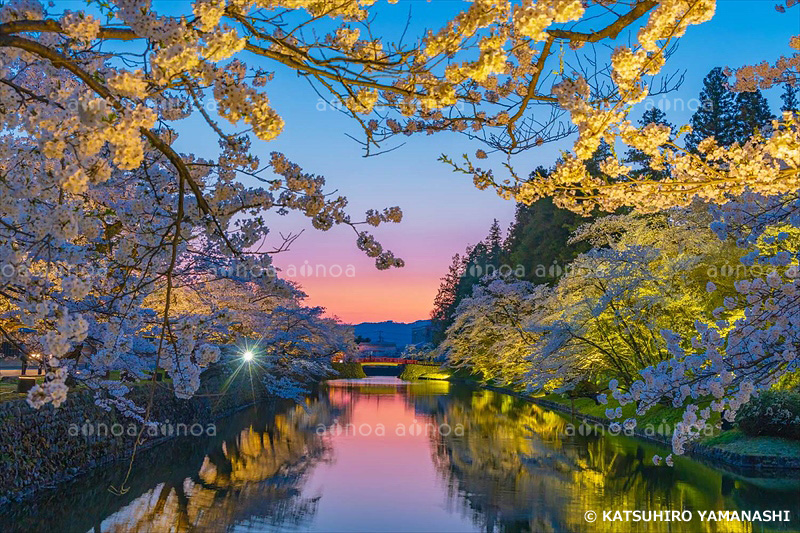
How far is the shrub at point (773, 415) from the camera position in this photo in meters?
14.0

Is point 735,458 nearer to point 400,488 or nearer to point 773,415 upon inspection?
point 773,415

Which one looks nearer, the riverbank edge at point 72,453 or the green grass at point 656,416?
the riverbank edge at point 72,453

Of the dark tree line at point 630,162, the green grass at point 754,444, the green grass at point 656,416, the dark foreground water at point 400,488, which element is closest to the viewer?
the dark foreground water at point 400,488

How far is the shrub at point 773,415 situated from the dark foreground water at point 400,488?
1.77 m

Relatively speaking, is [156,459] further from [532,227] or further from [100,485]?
[532,227]

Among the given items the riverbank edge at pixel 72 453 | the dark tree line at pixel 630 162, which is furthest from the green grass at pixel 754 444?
the dark tree line at pixel 630 162

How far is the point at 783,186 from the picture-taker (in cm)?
623

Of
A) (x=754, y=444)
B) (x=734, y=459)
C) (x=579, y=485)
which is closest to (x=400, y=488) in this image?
(x=579, y=485)

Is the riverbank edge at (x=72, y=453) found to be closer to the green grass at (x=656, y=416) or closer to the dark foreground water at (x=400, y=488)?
the dark foreground water at (x=400, y=488)

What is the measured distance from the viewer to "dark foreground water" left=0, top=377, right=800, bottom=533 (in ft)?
30.3

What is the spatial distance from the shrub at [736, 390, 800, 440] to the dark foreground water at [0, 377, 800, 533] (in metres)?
1.77

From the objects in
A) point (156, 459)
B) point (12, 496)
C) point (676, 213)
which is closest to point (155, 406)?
point (156, 459)

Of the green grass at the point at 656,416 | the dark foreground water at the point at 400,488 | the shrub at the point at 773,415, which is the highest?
the shrub at the point at 773,415

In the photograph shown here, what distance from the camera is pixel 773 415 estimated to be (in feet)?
46.3
